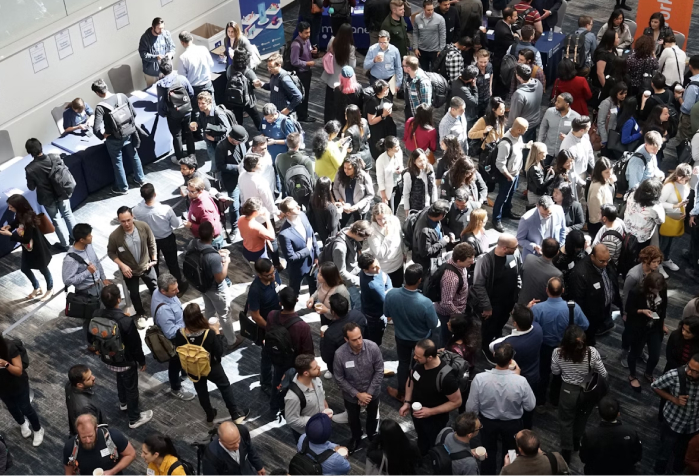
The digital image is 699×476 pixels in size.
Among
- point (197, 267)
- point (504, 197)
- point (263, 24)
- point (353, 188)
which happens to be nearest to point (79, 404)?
point (197, 267)

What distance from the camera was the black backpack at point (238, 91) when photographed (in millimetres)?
9891

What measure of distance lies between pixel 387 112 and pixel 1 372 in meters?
4.79

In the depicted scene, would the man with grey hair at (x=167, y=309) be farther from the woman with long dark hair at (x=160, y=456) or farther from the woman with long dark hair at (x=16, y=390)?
the woman with long dark hair at (x=160, y=456)

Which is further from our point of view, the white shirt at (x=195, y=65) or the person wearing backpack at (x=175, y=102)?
the white shirt at (x=195, y=65)

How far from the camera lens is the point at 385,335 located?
7.78 metres

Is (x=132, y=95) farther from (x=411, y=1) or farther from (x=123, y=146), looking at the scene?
(x=411, y=1)

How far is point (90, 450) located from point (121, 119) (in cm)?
468

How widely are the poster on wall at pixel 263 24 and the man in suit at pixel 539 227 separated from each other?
6.27m

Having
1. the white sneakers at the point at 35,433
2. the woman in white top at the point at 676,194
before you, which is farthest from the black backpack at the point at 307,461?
the woman in white top at the point at 676,194

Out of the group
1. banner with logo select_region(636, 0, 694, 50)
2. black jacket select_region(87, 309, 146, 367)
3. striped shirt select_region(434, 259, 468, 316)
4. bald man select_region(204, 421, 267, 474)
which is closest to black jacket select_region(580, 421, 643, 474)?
striped shirt select_region(434, 259, 468, 316)

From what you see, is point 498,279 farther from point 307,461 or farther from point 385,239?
point 307,461

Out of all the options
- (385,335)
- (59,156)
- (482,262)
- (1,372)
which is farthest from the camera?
(59,156)

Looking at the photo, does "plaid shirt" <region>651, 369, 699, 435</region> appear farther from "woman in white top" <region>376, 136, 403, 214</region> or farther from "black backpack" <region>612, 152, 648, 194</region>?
"woman in white top" <region>376, 136, 403, 214</region>

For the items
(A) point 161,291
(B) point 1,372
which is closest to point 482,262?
(A) point 161,291
